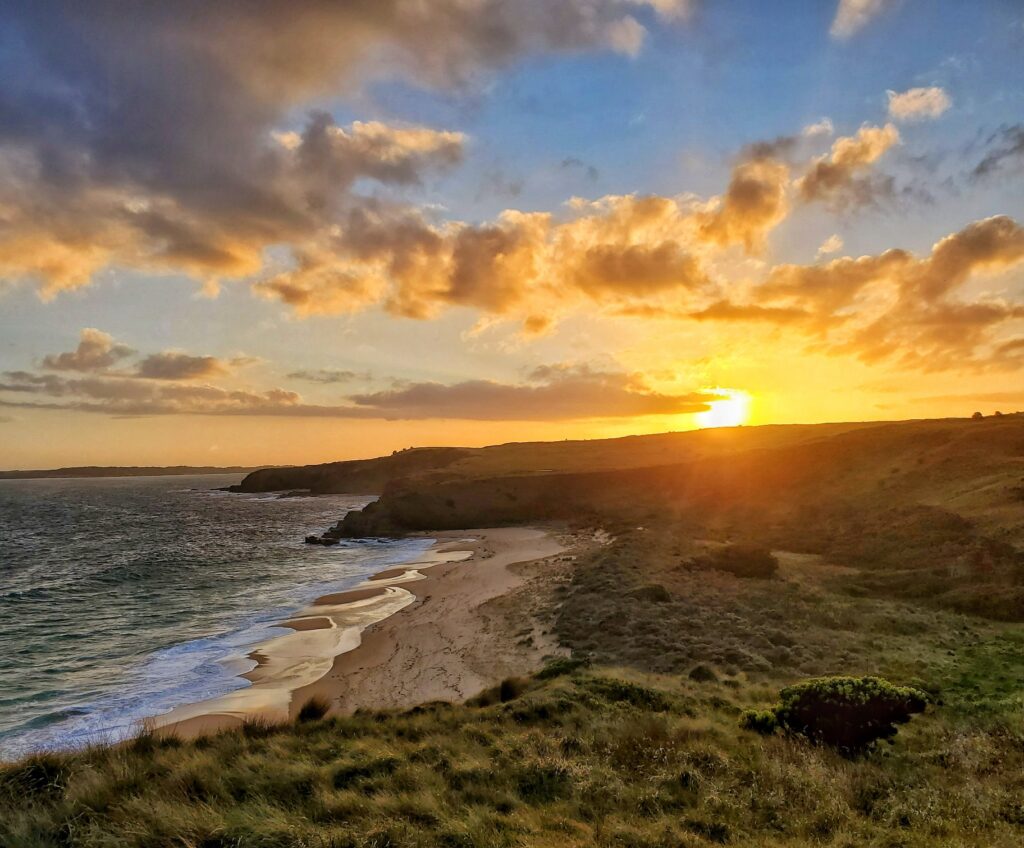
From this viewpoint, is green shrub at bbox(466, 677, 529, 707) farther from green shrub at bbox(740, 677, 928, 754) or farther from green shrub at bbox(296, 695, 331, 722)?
green shrub at bbox(740, 677, 928, 754)

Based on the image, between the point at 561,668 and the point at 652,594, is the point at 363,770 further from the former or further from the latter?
the point at 652,594

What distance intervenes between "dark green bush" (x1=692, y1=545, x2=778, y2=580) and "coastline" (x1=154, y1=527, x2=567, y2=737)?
34.9 feet

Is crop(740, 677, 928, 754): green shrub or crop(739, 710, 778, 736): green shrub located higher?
crop(740, 677, 928, 754): green shrub

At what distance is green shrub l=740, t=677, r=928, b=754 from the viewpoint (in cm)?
1123

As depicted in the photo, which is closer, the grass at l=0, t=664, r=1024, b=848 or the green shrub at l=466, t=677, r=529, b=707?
the grass at l=0, t=664, r=1024, b=848

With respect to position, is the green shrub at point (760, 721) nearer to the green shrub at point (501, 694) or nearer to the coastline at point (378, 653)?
the green shrub at point (501, 694)

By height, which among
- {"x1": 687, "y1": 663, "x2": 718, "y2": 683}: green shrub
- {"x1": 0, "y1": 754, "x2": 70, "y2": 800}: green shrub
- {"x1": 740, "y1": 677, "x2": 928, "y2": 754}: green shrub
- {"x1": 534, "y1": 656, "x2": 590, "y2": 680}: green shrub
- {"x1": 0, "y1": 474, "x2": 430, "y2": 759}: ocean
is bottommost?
{"x1": 0, "y1": 474, "x2": 430, "y2": 759}: ocean

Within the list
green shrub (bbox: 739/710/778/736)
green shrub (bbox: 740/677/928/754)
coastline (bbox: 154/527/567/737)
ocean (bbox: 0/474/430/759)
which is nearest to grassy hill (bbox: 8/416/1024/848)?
green shrub (bbox: 739/710/778/736)

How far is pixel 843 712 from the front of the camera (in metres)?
11.5

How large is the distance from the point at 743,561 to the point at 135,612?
103ft

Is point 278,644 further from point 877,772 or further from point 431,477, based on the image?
point 431,477

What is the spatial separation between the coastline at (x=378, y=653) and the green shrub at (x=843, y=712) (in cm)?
862

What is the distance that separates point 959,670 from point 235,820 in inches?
692

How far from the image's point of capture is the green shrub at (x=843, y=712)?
11234 mm
